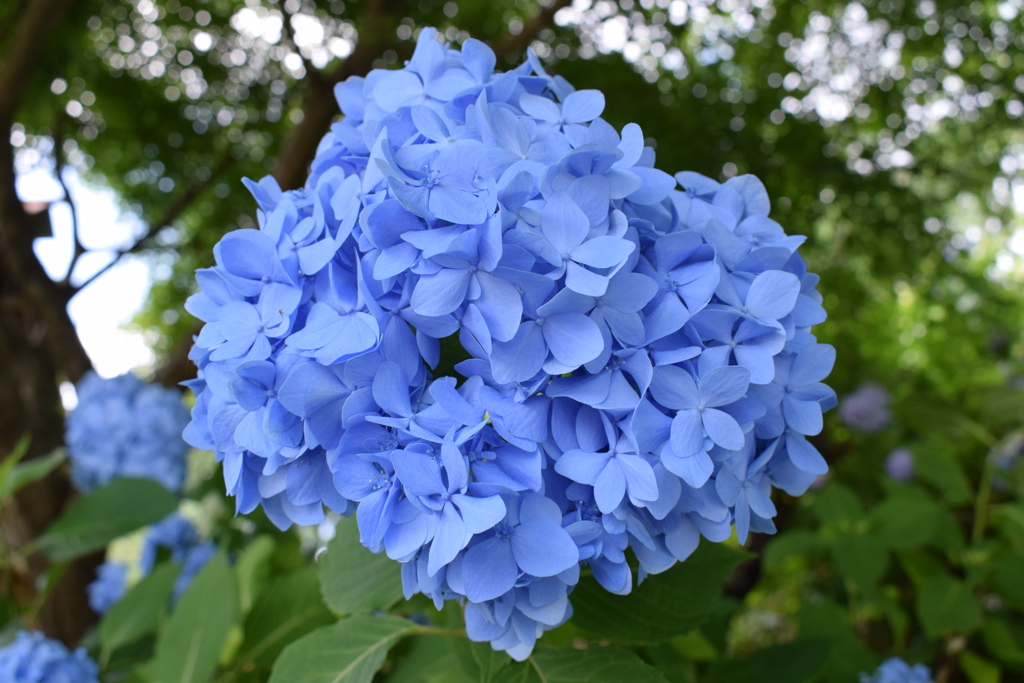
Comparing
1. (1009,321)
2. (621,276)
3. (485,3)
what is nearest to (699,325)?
(621,276)

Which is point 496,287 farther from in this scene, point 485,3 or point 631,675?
point 485,3

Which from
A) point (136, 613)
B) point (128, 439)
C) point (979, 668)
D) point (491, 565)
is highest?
point (491, 565)

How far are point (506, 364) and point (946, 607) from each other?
1.16 metres

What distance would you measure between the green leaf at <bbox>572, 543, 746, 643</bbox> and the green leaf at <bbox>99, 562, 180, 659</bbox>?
0.75 metres

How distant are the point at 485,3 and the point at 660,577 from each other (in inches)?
84.5

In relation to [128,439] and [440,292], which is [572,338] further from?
[128,439]

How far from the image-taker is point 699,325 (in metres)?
0.47

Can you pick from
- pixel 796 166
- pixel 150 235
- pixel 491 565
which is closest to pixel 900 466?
pixel 796 166

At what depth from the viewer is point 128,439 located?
60.9 inches

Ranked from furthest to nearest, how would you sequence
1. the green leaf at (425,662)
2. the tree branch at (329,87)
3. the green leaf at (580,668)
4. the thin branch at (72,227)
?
the thin branch at (72,227) < the tree branch at (329,87) < the green leaf at (425,662) < the green leaf at (580,668)

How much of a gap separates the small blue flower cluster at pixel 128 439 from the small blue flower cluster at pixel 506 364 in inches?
45.5

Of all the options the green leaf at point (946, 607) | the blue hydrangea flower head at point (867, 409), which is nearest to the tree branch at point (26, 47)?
the green leaf at point (946, 607)

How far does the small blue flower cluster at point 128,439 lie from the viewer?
152 centimetres

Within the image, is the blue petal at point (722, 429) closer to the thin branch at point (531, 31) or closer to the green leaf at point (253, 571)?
the green leaf at point (253, 571)
